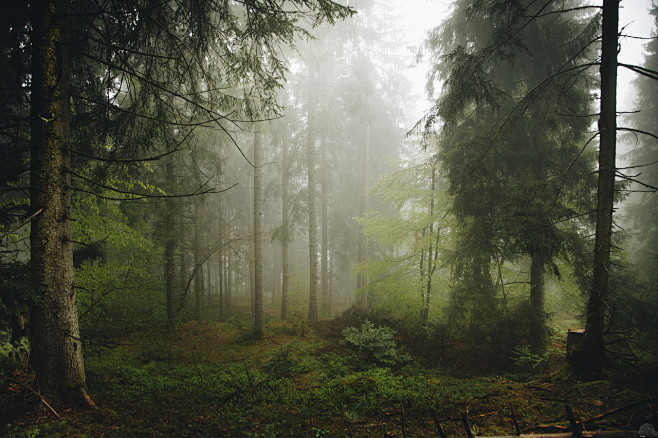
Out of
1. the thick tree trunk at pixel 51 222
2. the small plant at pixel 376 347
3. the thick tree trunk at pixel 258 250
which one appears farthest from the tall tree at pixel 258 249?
the thick tree trunk at pixel 51 222

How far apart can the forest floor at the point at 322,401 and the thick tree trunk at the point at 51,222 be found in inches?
21.0

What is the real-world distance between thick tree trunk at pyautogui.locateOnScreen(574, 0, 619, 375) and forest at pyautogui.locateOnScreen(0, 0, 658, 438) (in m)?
0.03

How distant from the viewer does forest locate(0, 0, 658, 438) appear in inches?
139

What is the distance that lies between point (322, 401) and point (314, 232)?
8.19 meters

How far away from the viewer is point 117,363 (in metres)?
6.24

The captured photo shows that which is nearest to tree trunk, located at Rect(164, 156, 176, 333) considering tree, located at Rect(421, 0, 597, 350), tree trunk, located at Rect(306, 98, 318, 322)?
tree trunk, located at Rect(306, 98, 318, 322)

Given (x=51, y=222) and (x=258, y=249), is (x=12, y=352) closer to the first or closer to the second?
(x=51, y=222)

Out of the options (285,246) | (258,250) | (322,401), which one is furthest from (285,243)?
(322,401)

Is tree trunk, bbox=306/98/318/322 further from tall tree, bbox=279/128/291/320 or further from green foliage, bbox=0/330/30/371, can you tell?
green foliage, bbox=0/330/30/371

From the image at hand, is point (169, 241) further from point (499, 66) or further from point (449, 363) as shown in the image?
point (499, 66)

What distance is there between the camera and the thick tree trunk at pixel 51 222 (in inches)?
138

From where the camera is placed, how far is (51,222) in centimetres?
358

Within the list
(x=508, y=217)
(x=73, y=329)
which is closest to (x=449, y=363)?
(x=508, y=217)

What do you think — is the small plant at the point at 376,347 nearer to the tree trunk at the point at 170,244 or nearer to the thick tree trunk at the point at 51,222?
the thick tree trunk at the point at 51,222
